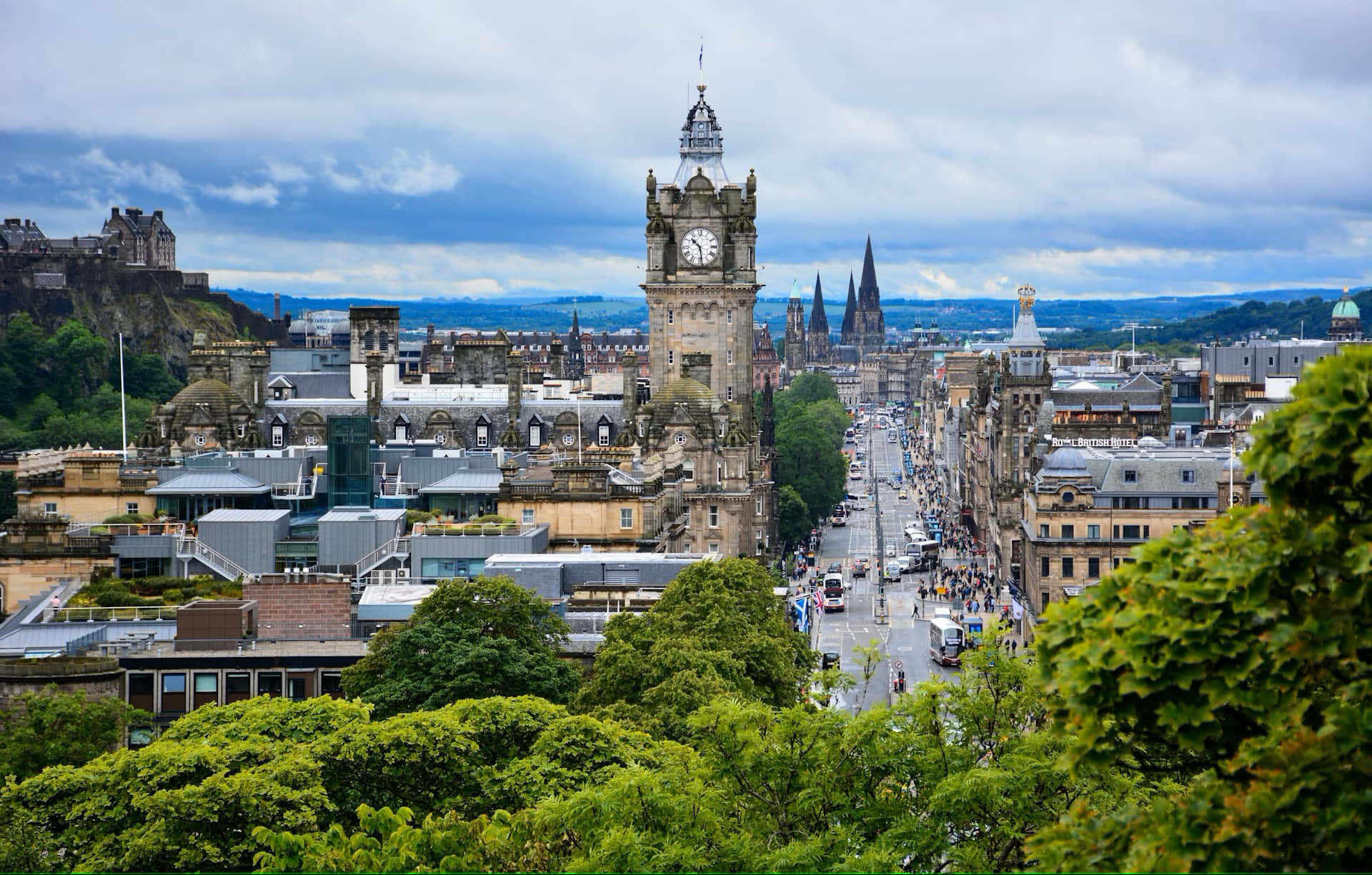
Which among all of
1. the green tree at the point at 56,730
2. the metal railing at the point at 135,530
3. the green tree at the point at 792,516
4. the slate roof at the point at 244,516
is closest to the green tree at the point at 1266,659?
the green tree at the point at 56,730

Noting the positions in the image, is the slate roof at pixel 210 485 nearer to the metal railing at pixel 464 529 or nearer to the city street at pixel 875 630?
the metal railing at pixel 464 529

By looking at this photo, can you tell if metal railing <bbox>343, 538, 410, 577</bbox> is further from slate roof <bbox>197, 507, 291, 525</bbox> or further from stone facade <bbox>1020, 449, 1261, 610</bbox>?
stone facade <bbox>1020, 449, 1261, 610</bbox>

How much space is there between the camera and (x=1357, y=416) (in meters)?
21.0

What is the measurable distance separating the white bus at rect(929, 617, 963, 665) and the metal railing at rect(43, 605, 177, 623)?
43.5 meters

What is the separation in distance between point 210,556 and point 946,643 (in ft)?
125

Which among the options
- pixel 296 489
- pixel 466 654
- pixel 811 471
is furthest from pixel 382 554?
pixel 811 471

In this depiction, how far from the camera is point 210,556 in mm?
88562

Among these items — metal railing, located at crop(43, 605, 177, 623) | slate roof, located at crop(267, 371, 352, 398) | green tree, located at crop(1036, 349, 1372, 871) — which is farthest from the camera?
slate roof, located at crop(267, 371, 352, 398)

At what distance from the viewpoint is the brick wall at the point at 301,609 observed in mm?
70125

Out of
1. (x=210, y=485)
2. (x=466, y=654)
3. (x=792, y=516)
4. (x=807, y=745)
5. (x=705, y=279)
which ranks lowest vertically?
(x=792, y=516)

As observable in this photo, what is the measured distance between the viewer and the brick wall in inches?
2761

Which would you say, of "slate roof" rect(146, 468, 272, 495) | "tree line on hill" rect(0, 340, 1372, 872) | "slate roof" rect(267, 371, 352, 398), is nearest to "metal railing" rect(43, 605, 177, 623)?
"tree line on hill" rect(0, 340, 1372, 872)

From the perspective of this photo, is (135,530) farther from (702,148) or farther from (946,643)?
(702,148)

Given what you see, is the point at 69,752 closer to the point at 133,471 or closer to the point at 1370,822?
the point at 1370,822
